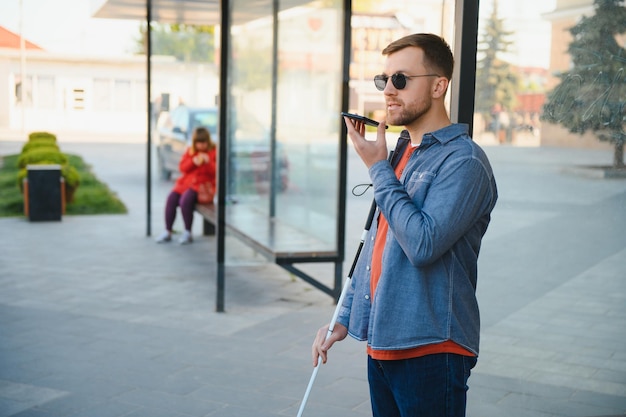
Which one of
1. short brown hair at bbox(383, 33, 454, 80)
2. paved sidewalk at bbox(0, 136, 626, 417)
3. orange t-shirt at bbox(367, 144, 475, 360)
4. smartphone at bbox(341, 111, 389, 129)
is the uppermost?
short brown hair at bbox(383, 33, 454, 80)

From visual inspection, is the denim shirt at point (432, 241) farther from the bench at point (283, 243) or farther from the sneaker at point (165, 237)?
the sneaker at point (165, 237)

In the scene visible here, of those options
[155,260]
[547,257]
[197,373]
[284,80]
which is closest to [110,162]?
[155,260]

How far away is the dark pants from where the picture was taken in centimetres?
1010

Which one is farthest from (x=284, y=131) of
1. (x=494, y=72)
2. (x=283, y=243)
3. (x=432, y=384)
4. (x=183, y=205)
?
(x=432, y=384)

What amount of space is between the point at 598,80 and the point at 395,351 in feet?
7.16

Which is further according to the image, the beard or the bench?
the bench

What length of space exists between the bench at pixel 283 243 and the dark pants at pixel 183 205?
1975mm

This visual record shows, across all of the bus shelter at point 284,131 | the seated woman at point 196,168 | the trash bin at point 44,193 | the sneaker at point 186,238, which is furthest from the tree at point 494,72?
the trash bin at point 44,193

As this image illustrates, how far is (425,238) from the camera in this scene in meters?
2.16

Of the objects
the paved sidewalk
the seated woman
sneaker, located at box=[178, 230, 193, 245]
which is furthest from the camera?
sneaker, located at box=[178, 230, 193, 245]

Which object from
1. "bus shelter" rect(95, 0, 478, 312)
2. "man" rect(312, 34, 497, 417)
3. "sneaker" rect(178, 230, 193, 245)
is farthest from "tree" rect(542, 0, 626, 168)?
"sneaker" rect(178, 230, 193, 245)

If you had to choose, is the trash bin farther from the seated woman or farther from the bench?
the bench

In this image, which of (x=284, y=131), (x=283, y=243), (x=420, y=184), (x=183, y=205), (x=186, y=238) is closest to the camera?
(x=420, y=184)

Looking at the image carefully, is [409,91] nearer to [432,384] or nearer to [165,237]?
[432,384]
